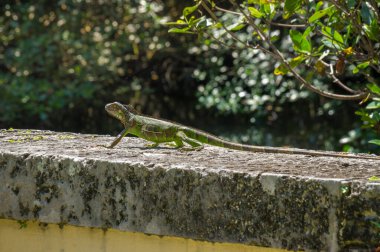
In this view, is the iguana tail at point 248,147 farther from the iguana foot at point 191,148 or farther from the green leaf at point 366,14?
the green leaf at point 366,14

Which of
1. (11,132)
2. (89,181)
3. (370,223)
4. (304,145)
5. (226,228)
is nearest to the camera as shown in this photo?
(370,223)

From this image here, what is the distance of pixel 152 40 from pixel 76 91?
150cm

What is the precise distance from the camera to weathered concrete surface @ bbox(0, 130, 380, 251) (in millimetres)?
2492

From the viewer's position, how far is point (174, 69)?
12.2 metres

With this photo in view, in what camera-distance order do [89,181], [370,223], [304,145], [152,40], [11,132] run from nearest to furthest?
1. [370,223]
2. [89,181]
3. [11,132]
4. [304,145]
5. [152,40]

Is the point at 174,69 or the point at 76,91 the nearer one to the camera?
the point at 76,91

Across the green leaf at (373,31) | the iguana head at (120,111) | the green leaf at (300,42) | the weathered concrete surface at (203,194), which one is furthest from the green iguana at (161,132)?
the green leaf at (373,31)

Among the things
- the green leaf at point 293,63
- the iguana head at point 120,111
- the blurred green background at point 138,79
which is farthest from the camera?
the blurred green background at point 138,79

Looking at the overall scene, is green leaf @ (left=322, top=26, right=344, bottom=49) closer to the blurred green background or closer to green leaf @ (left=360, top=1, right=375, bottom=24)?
green leaf @ (left=360, top=1, right=375, bottom=24)

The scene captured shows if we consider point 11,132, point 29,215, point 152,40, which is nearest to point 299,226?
point 29,215

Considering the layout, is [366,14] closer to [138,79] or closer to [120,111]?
[120,111]

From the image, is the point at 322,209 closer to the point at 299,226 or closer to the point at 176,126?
the point at 299,226

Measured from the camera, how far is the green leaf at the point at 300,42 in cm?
430

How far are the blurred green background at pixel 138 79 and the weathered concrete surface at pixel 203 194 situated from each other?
22.7 feet
